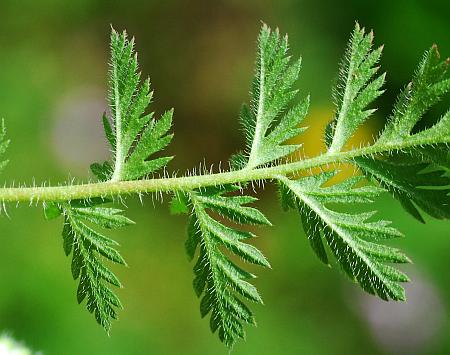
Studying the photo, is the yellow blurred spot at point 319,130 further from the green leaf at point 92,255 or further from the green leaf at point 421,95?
the green leaf at point 92,255

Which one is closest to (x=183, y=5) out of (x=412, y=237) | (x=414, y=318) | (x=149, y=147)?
(x=412, y=237)

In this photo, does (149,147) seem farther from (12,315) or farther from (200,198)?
(12,315)

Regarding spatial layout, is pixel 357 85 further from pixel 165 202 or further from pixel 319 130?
pixel 319 130

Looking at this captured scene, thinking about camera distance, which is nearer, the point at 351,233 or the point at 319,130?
the point at 351,233

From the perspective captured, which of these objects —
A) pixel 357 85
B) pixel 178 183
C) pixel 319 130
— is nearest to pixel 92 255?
pixel 178 183

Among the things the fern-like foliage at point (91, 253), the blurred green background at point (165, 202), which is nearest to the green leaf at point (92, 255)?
the fern-like foliage at point (91, 253)
